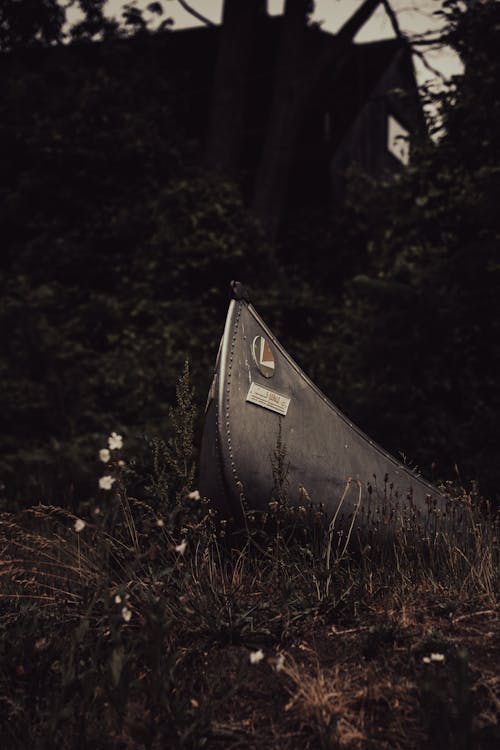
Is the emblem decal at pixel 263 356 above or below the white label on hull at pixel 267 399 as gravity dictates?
above

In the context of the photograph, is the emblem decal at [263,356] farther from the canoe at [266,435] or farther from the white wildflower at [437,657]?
the white wildflower at [437,657]

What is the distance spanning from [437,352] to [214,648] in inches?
211

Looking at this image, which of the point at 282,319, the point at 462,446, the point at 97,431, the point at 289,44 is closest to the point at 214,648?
the point at 462,446

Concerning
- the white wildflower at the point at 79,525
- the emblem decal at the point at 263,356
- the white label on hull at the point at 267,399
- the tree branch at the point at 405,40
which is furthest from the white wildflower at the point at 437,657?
the tree branch at the point at 405,40

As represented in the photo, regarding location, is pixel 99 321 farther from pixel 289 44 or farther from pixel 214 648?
pixel 214 648

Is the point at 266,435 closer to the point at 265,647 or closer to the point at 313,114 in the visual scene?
the point at 265,647

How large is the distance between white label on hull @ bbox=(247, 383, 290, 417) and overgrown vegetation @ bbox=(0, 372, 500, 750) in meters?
0.50

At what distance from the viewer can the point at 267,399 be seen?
4.70 meters

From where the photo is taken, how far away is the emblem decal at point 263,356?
4.72 meters

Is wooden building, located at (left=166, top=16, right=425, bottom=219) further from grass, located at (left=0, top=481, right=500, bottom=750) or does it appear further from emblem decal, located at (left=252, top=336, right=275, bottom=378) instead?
grass, located at (left=0, top=481, right=500, bottom=750)

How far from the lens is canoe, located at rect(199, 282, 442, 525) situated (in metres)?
4.60

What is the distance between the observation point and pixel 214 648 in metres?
3.68

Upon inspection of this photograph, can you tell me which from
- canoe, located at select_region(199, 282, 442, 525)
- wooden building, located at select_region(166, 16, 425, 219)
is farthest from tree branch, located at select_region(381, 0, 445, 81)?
canoe, located at select_region(199, 282, 442, 525)

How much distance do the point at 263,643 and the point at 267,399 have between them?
1.42 meters
